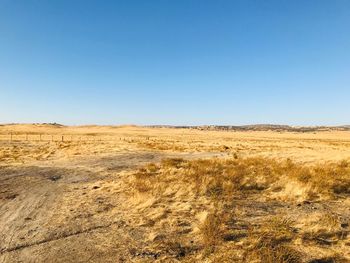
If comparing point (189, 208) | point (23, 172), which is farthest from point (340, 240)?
point (23, 172)

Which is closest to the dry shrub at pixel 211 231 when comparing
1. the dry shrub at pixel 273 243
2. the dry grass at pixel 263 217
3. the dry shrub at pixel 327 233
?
the dry grass at pixel 263 217

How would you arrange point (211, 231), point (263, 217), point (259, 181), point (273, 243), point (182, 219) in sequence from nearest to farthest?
point (273, 243)
point (211, 231)
point (182, 219)
point (263, 217)
point (259, 181)

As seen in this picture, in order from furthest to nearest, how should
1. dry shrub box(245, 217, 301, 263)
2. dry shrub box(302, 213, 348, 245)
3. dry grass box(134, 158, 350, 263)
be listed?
dry shrub box(302, 213, 348, 245) → dry grass box(134, 158, 350, 263) → dry shrub box(245, 217, 301, 263)

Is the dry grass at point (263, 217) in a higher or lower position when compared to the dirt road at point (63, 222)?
higher

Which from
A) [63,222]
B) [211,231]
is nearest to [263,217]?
[211,231]

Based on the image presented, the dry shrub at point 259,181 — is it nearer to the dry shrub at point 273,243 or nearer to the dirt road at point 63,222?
the dirt road at point 63,222

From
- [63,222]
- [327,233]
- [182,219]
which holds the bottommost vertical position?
[63,222]

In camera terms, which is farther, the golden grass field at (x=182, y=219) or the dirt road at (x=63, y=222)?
the dirt road at (x=63, y=222)

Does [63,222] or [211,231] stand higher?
[211,231]

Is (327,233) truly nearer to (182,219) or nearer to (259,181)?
(182,219)

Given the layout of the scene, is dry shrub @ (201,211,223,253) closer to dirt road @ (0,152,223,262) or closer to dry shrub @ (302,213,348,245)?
dirt road @ (0,152,223,262)

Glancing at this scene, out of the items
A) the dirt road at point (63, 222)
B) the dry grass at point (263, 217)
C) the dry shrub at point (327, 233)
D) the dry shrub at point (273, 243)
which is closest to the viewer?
the dry shrub at point (273, 243)

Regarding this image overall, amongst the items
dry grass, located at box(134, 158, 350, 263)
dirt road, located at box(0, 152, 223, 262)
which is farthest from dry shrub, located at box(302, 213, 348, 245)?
dirt road, located at box(0, 152, 223, 262)

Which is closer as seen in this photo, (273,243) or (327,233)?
(273,243)
